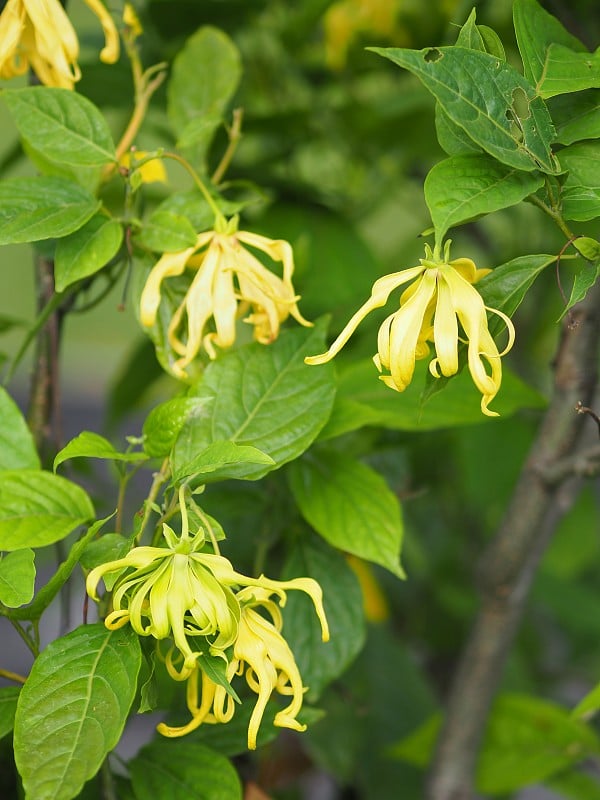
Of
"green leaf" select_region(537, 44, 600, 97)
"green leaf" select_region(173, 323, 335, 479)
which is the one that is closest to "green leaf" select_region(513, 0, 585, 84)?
"green leaf" select_region(537, 44, 600, 97)

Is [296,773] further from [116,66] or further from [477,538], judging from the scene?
[116,66]

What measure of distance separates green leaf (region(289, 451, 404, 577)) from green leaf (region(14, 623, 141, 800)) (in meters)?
0.10

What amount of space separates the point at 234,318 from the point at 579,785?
0.36 metres

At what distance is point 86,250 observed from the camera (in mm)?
278

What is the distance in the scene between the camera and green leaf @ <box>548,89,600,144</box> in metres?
0.24

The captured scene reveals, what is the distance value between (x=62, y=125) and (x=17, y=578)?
14 cm

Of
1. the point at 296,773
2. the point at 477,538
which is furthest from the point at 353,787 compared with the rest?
the point at 477,538

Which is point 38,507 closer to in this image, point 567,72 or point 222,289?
point 222,289

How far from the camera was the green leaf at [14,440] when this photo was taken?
28 cm

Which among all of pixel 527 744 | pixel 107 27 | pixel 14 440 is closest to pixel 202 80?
pixel 107 27

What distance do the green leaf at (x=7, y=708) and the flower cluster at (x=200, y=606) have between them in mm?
48

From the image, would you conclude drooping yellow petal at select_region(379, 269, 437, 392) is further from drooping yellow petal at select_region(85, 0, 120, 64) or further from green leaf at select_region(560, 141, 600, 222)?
drooping yellow petal at select_region(85, 0, 120, 64)

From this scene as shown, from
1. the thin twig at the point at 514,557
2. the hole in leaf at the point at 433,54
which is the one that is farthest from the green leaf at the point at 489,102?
the thin twig at the point at 514,557

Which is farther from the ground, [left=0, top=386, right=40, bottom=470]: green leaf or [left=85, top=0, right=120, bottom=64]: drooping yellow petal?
[left=85, top=0, right=120, bottom=64]: drooping yellow petal
